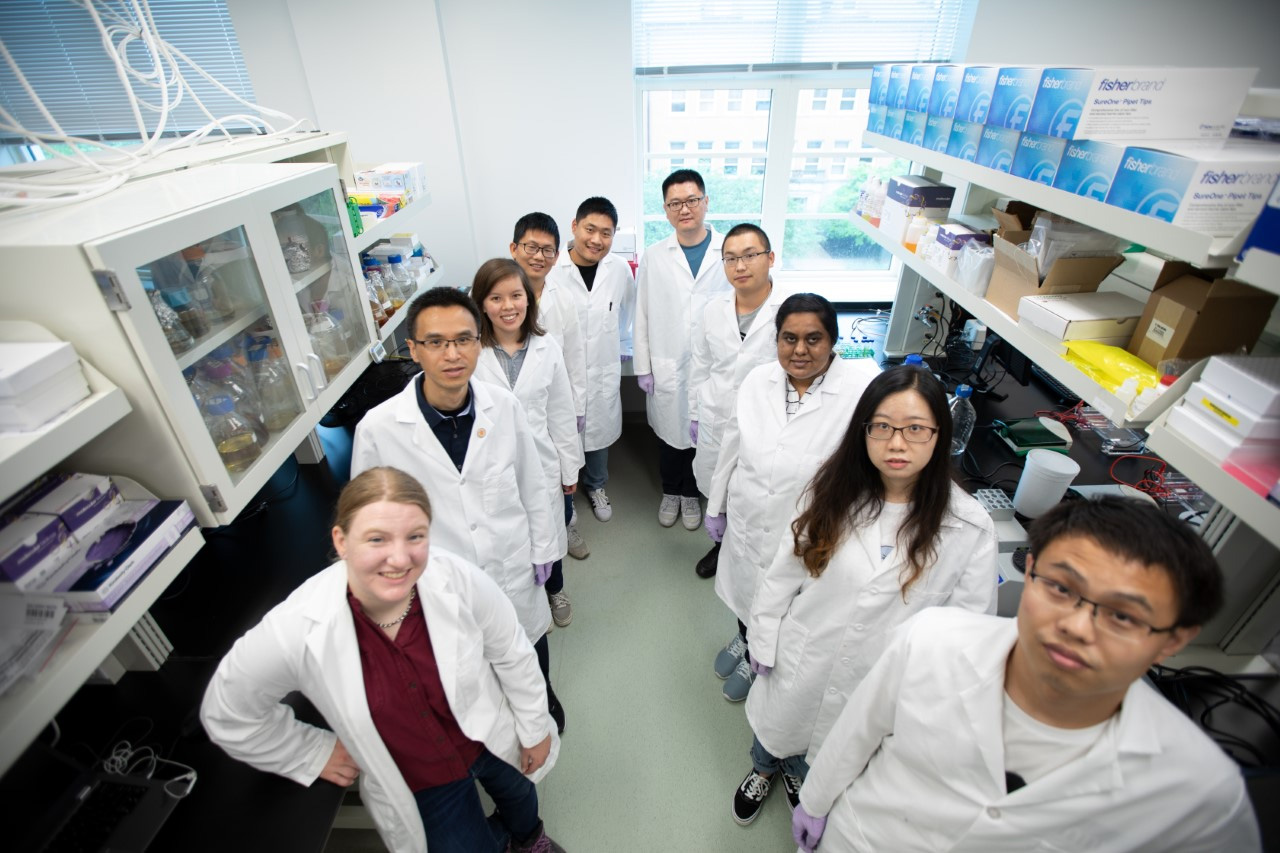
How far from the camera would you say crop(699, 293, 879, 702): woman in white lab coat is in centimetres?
165

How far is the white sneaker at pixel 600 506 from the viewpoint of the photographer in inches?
118

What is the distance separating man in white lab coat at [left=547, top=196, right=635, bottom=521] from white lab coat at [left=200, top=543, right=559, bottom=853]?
1536mm

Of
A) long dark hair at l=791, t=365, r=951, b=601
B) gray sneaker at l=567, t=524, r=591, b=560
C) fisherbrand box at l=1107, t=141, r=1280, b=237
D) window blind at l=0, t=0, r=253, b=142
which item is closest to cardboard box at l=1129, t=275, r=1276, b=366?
fisherbrand box at l=1107, t=141, r=1280, b=237

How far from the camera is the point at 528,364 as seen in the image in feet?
6.69

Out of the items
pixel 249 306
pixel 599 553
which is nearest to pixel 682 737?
pixel 599 553

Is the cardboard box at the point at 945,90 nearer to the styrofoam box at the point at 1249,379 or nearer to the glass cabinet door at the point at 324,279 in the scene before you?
the styrofoam box at the point at 1249,379

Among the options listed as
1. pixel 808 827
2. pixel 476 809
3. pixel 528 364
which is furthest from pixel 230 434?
pixel 808 827

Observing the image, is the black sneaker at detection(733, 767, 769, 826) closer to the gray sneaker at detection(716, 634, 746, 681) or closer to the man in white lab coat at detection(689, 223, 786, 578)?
the gray sneaker at detection(716, 634, 746, 681)

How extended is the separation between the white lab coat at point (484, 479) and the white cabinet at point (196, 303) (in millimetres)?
222

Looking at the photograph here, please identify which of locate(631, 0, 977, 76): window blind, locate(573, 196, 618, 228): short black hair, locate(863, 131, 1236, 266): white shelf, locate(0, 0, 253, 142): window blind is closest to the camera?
locate(863, 131, 1236, 266): white shelf

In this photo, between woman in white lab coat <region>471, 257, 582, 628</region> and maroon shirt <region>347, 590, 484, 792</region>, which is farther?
woman in white lab coat <region>471, 257, 582, 628</region>

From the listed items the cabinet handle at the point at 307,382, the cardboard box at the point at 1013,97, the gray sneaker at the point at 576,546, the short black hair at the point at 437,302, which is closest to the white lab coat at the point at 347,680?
the cabinet handle at the point at 307,382

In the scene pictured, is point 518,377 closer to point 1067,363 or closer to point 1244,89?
point 1067,363

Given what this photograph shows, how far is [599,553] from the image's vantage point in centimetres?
279
